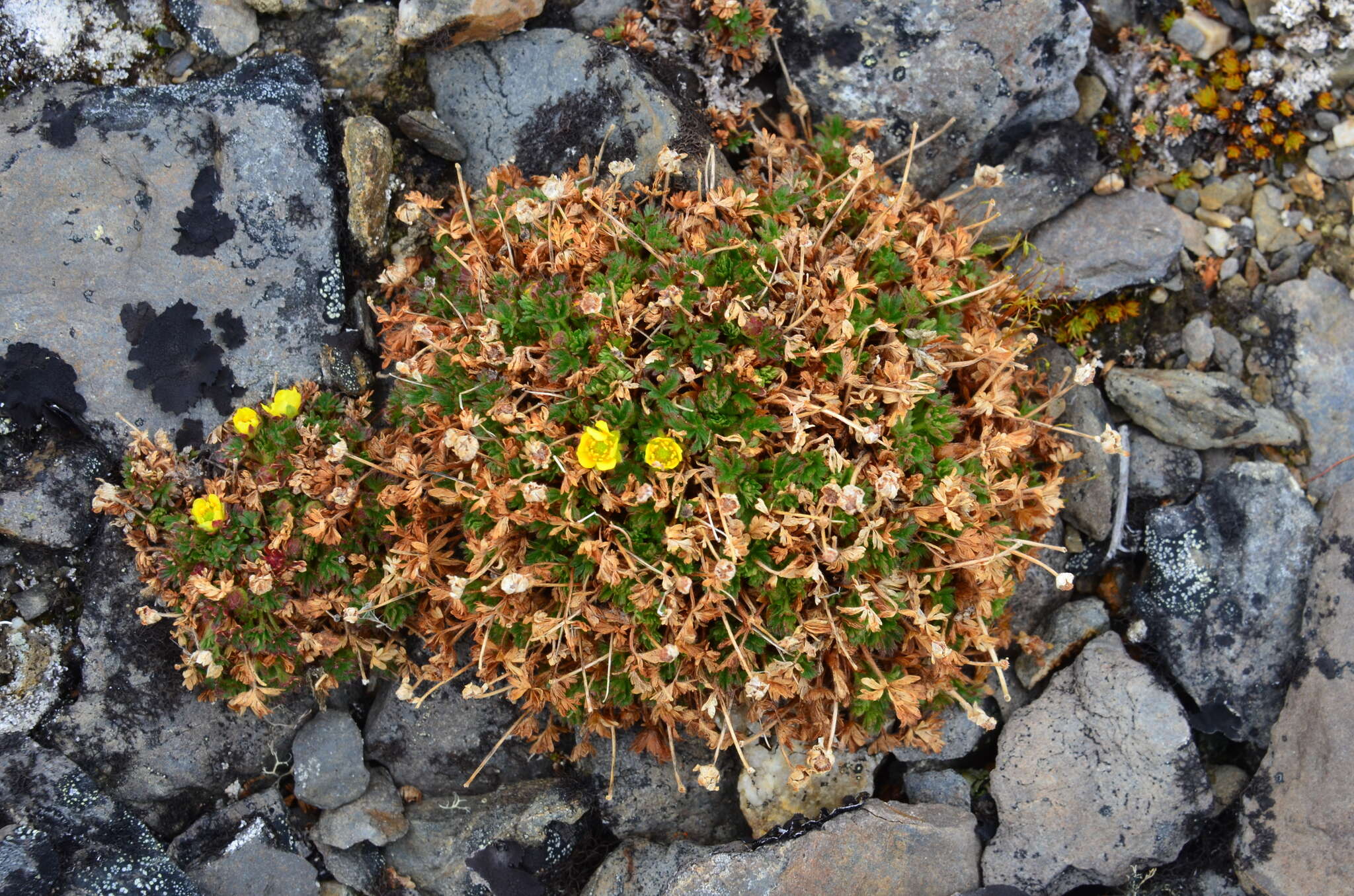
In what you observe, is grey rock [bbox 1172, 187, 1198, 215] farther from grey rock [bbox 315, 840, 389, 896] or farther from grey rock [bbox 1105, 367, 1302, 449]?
grey rock [bbox 315, 840, 389, 896]

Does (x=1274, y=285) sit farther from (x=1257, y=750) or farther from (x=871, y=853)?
(x=871, y=853)

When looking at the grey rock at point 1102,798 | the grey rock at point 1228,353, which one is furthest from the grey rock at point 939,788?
the grey rock at point 1228,353

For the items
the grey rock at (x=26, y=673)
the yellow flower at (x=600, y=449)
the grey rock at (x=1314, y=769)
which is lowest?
the grey rock at (x=1314, y=769)

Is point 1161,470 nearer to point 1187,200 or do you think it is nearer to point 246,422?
point 1187,200

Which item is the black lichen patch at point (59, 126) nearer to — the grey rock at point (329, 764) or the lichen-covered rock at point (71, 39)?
the lichen-covered rock at point (71, 39)

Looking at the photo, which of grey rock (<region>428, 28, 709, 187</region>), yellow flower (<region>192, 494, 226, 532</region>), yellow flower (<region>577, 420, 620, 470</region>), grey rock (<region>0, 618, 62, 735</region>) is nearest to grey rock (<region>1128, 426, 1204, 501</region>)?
grey rock (<region>428, 28, 709, 187</region>)

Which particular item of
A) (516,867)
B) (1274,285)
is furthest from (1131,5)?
(516,867)
